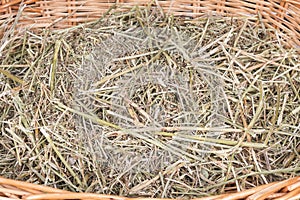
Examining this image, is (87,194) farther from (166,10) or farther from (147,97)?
(166,10)

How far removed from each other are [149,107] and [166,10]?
328 millimetres

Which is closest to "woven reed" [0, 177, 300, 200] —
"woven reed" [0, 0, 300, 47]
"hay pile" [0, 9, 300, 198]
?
"hay pile" [0, 9, 300, 198]

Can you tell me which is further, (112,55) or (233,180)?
(112,55)

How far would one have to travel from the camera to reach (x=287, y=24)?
1281mm

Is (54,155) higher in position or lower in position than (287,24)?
lower

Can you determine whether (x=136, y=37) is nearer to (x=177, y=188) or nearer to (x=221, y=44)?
(x=221, y=44)

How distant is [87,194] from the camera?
2.66 ft

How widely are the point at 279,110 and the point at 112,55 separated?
0.37 m

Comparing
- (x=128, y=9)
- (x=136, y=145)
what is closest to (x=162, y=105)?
(x=136, y=145)

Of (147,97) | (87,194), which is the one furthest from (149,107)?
(87,194)

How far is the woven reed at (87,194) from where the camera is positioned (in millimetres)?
806

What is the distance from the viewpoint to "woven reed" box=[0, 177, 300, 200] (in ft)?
2.64

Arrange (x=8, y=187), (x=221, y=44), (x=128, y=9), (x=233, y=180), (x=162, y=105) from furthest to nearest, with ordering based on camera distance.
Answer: (x=128, y=9)
(x=221, y=44)
(x=162, y=105)
(x=233, y=180)
(x=8, y=187)

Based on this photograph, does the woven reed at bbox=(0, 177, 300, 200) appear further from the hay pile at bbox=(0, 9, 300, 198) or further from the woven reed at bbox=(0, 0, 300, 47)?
the woven reed at bbox=(0, 0, 300, 47)
